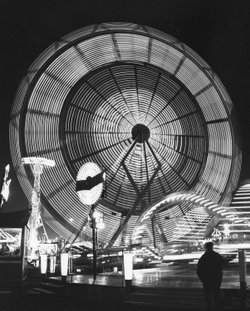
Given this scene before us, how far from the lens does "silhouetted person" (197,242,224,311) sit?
6.36 m

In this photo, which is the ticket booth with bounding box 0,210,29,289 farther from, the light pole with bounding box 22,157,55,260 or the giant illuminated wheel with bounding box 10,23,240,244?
the giant illuminated wheel with bounding box 10,23,240,244

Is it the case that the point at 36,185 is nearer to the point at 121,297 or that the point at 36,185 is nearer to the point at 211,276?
the point at 121,297

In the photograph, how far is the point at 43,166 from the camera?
2356cm

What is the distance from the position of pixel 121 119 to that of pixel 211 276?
59.3ft

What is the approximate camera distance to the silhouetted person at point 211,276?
6.36 meters

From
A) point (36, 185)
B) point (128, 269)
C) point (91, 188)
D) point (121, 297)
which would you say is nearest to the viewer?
point (121, 297)

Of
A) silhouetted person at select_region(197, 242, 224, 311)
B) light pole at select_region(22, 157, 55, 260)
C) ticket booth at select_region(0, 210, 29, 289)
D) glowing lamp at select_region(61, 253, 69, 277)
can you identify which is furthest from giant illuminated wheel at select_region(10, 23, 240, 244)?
silhouetted person at select_region(197, 242, 224, 311)

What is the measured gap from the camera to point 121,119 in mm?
24031

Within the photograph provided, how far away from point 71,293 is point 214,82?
15.6m

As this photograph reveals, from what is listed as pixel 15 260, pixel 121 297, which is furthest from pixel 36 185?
pixel 121 297

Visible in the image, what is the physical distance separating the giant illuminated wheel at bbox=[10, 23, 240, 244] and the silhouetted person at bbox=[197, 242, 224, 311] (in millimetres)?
16304

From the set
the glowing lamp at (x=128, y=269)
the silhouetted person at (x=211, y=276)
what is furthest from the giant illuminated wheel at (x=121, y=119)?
the silhouetted person at (x=211, y=276)

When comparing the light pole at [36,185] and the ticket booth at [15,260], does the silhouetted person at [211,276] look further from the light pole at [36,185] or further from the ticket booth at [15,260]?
the light pole at [36,185]

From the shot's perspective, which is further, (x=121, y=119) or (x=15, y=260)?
(x=121, y=119)
